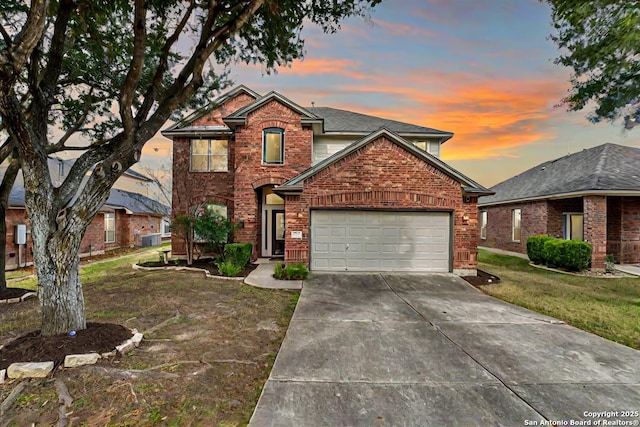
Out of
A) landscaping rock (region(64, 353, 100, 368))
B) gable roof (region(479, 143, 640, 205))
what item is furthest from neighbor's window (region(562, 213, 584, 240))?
landscaping rock (region(64, 353, 100, 368))

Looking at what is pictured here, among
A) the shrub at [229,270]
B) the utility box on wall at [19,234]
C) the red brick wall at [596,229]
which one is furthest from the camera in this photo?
the utility box on wall at [19,234]

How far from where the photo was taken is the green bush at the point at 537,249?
1317 cm

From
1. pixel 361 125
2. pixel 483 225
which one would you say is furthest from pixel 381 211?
pixel 483 225

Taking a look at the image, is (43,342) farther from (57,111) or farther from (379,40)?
(379,40)

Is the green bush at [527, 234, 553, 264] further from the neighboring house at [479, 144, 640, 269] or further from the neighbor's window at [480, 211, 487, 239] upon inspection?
the neighbor's window at [480, 211, 487, 239]

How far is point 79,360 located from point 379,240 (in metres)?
8.76

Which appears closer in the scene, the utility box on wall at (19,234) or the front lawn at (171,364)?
the front lawn at (171,364)

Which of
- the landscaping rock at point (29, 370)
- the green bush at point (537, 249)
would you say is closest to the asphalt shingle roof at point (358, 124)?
the green bush at point (537, 249)

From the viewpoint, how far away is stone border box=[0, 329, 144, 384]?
354cm

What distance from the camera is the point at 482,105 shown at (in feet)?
40.5

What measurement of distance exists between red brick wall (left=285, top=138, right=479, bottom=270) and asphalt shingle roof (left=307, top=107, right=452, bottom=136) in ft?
13.9

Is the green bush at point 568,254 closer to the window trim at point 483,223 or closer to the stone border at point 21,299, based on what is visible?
the window trim at point 483,223

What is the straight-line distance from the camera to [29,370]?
3568mm

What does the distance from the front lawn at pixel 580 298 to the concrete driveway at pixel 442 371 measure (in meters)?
0.80
